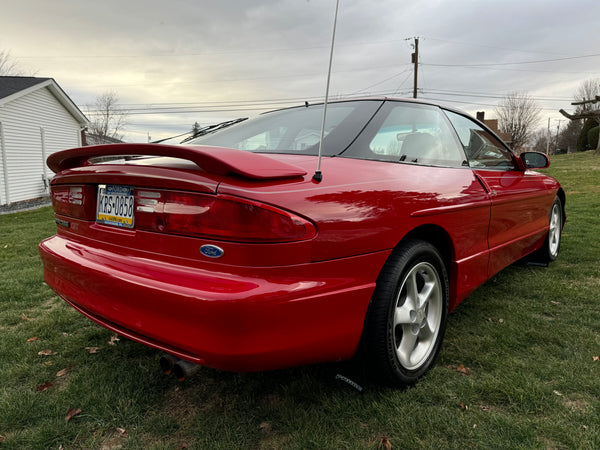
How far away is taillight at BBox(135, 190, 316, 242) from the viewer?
1449mm

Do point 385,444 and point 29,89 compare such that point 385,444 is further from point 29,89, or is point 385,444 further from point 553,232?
point 29,89

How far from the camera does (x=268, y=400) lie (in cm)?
201

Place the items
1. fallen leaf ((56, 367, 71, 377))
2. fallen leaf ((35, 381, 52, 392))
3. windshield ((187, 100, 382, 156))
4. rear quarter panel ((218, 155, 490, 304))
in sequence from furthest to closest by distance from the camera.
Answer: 1. fallen leaf ((56, 367, 71, 377))
2. fallen leaf ((35, 381, 52, 392))
3. windshield ((187, 100, 382, 156))
4. rear quarter panel ((218, 155, 490, 304))

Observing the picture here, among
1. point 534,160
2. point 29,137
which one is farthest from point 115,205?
point 29,137

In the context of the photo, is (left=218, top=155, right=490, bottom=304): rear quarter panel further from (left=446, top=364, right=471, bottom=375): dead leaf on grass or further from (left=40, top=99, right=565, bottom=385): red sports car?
(left=446, top=364, right=471, bottom=375): dead leaf on grass

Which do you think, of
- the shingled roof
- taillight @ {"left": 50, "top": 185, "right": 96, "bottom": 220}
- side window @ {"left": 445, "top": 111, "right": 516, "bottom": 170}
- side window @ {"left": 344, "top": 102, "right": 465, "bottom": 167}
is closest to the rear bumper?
taillight @ {"left": 50, "top": 185, "right": 96, "bottom": 220}

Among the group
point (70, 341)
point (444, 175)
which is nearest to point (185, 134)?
point (70, 341)

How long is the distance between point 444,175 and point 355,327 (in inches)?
43.6

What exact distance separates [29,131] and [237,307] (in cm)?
1899

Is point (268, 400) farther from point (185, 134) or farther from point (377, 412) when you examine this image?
point (185, 134)

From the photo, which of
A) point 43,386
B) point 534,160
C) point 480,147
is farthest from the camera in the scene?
point 534,160

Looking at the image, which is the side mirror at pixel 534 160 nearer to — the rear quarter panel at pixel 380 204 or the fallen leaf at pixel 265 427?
the rear quarter panel at pixel 380 204

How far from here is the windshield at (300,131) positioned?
206 cm

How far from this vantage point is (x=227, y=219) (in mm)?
1466
